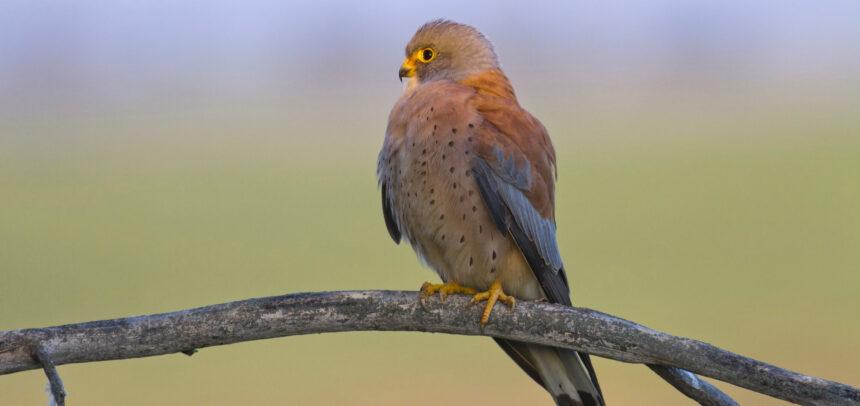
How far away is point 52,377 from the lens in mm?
3664

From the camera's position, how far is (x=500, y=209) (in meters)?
4.65

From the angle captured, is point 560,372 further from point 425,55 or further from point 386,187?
point 425,55

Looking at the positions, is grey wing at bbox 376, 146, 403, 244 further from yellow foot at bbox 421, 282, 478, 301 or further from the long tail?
the long tail

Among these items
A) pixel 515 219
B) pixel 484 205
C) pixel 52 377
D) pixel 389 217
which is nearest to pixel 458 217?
pixel 484 205

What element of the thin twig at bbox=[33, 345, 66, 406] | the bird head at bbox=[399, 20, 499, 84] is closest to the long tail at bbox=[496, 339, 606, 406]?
the bird head at bbox=[399, 20, 499, 84]

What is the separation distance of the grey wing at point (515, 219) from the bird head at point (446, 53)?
0.73 meters

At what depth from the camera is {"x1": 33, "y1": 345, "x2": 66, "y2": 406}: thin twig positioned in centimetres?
365

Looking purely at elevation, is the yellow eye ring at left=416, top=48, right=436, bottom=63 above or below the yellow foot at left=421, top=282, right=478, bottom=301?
above

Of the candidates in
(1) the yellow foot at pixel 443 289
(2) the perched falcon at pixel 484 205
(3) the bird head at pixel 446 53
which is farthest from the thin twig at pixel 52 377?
(3) the bird head at pixel 446 53

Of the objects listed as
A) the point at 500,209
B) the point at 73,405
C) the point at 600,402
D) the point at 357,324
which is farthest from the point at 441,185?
the point at 73,405

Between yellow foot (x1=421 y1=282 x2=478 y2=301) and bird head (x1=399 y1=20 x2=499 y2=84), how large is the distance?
3.79 feet

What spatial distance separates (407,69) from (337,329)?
74.5 inches

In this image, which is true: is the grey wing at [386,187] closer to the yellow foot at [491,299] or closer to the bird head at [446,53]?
the bird head at [446,53]

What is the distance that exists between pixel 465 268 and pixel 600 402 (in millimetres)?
865
